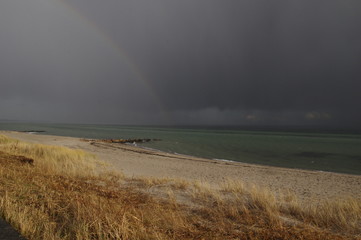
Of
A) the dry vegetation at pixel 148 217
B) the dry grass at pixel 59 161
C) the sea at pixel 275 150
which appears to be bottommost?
the sea at pixel 275 150

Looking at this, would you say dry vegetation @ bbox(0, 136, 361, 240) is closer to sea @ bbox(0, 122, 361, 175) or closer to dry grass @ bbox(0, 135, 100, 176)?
dry grass @ bbox(0, 135, 100, 176)

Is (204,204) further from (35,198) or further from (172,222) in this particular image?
(35,198)

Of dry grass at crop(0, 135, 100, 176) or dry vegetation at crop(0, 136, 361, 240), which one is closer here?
dry vegetation at crop(0, 136, 361, 240)

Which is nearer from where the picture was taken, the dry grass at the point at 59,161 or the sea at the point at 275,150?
the dry grass at the point at 59,161

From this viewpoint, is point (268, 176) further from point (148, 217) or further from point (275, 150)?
point (275, 150)

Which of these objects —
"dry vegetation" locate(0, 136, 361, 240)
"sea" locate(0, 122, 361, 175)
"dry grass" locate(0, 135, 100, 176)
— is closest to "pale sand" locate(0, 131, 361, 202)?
"dry grass" locate(0, 135, 100, 176)

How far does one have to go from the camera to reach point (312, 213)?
21.1ft

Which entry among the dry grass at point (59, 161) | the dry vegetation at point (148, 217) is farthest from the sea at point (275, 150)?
the dry vegetation at point (148, 217)

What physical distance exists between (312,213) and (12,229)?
289 inches

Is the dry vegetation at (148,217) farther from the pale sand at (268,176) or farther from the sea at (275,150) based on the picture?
the sea at (275,150)

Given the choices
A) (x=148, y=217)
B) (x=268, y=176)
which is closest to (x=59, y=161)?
(x=148, y=217)

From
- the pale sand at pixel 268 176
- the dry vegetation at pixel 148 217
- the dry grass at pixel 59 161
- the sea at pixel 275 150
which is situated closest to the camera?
the dry vegetation at pixel 148 217

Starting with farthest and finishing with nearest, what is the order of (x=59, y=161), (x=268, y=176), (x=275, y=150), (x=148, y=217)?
(x=275, y=150)
(x=268, y=176)
(x=59, y=161)
(x=148, y=217)

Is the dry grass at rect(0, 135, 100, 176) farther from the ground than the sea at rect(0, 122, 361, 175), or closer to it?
farther from the ground
